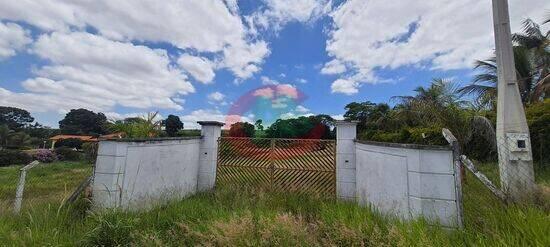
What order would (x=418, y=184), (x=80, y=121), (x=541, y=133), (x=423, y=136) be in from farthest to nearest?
(x=80, y=121), (x=423, y=136), (x=541, y=133), (x=418, y=184)

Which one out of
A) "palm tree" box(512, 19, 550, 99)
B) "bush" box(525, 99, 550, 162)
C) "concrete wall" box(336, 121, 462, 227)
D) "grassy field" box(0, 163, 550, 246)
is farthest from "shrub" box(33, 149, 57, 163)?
"palm tree" box(512, 19, 550, 99)

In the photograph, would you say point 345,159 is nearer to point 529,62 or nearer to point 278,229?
point 278,229

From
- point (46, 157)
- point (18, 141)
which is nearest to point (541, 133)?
point (46, 157)

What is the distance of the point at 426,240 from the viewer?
249 centimetres

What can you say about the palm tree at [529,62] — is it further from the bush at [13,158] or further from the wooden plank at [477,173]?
the bush at [13,158]

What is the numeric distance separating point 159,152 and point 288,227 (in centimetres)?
321

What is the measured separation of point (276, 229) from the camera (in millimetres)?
2967

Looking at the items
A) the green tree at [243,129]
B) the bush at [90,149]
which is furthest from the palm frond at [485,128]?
the bush at [90,149]

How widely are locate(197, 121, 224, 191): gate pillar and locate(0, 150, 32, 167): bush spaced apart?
20077 millimetres

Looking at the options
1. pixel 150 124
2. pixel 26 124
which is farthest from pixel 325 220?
pixel 26 124

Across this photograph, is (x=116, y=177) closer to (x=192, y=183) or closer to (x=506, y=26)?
(x=192, y=183)

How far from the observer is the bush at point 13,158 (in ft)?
61.3

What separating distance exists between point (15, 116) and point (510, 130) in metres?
86.3

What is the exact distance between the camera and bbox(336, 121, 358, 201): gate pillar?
6035mm
